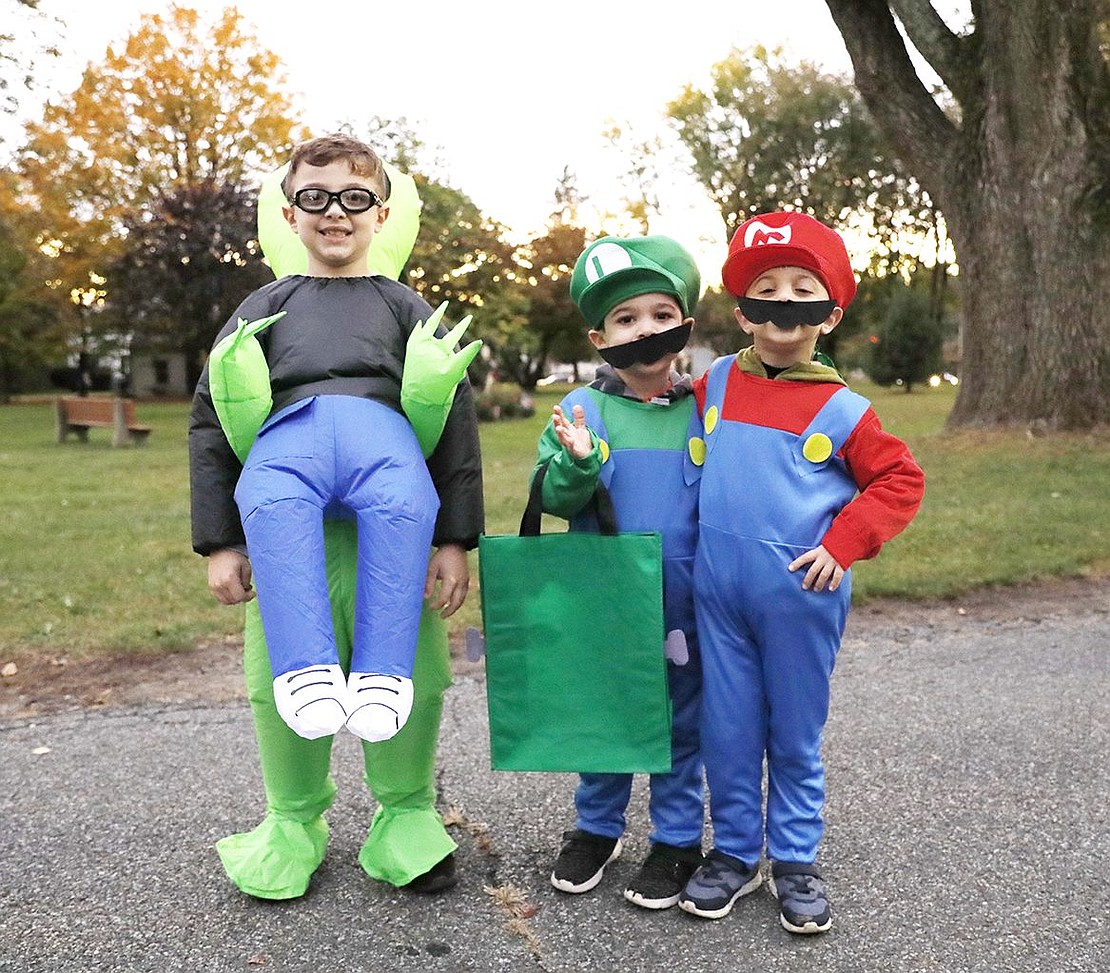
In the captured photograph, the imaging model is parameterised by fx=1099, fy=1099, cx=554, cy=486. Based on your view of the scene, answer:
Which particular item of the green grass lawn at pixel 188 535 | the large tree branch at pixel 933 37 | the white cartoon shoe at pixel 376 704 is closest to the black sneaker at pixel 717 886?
the white cartoon shoe at pixel 376 704

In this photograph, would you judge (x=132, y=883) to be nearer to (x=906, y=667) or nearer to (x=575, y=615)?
(x=575, y=615)

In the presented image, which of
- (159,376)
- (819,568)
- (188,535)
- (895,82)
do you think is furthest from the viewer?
(159,376)

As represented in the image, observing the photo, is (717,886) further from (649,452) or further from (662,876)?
(649,452)

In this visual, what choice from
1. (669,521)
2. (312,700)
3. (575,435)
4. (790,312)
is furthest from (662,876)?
(790,312)

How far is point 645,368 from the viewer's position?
274 cm

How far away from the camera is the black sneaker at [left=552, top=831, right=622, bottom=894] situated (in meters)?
2.83

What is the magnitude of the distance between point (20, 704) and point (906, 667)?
3.63 meters

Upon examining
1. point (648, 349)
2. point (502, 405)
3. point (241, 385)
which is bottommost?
point (502, 405)

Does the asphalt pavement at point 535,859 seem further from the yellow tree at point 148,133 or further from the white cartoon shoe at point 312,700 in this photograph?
the yellow tree at point 148,133

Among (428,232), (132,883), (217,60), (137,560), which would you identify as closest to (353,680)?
(132,883)

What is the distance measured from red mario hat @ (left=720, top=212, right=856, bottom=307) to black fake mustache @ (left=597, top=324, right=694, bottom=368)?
177mm

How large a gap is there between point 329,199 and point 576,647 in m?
1.26

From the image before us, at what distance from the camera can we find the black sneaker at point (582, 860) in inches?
111

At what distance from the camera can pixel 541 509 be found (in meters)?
2.67
